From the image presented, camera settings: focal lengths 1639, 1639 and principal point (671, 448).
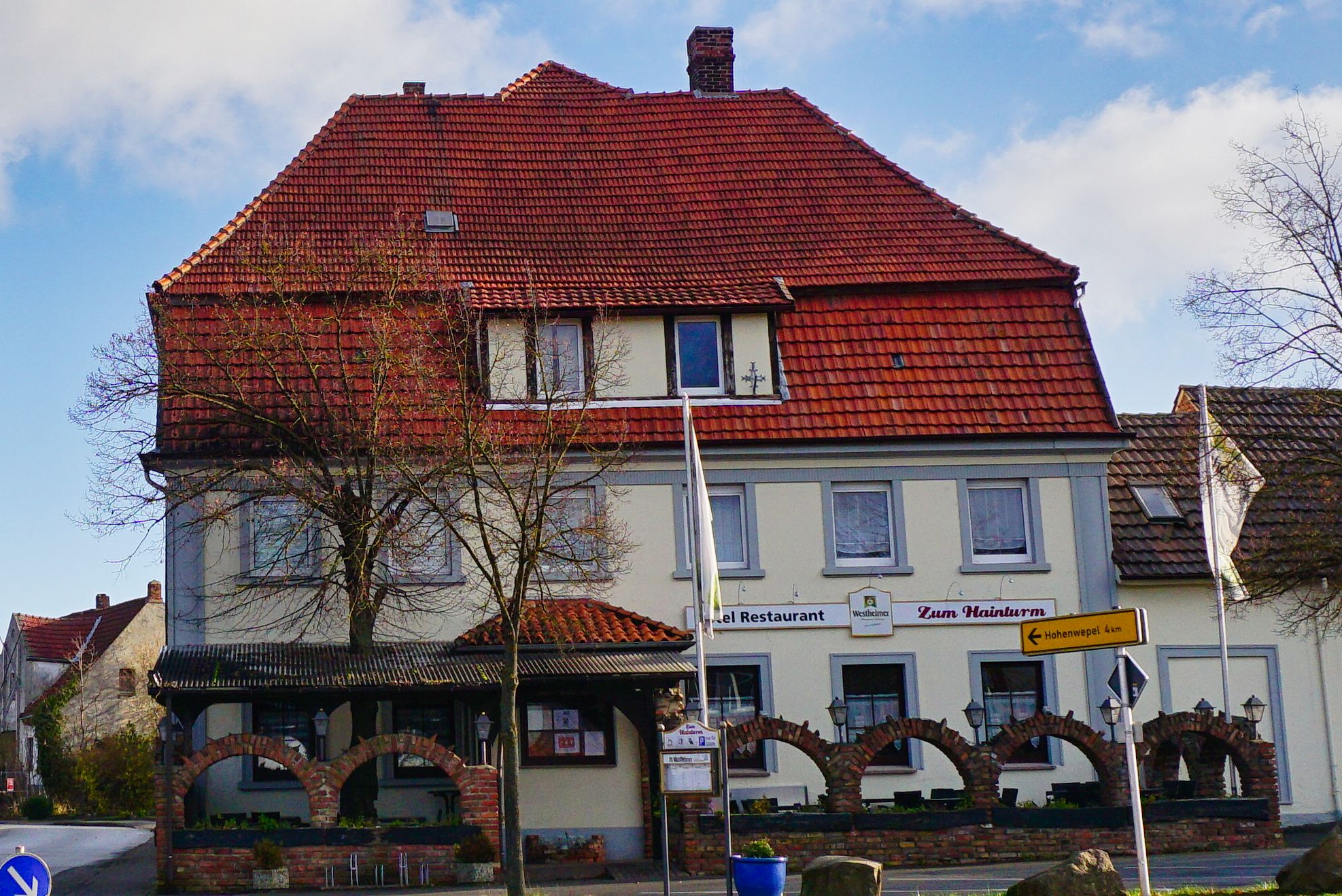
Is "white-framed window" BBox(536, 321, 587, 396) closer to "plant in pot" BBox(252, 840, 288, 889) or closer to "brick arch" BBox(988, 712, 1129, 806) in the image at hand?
"plant in pot" BBox(252, 840, 288, 889)

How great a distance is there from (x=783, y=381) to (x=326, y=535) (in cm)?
754

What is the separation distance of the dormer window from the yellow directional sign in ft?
37.4

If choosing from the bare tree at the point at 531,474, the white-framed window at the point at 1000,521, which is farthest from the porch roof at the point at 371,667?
the white-framed window at the point at 1000,521

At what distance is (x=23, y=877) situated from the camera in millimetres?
9344

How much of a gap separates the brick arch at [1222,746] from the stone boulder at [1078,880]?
669cm

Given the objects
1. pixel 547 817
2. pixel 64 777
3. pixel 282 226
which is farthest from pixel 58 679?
pixel 547 817

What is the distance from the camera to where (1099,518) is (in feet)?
84.9

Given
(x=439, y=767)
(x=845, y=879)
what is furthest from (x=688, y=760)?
(x=439, y=767)

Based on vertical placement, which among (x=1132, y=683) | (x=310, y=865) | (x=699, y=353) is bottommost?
(x=310, y=865)

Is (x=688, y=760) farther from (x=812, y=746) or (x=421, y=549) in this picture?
(x=421, y=549)

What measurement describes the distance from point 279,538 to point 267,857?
4997 mm

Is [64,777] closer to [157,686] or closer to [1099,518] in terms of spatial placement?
[157,686]

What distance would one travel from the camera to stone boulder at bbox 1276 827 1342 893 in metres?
16.2

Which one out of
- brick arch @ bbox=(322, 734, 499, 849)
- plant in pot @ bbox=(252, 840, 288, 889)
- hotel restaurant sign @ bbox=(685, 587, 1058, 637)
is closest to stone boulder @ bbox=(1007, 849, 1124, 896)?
brick arch @ bbox=(322, 734, 499, 849)
